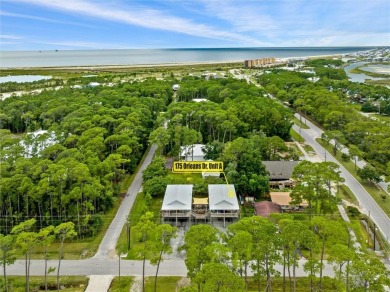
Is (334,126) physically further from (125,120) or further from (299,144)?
(125,120)

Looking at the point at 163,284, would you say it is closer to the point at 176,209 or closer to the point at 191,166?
the point at 176,209

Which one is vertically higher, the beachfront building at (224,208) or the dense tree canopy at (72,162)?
the dense tree canopy at (72,162)

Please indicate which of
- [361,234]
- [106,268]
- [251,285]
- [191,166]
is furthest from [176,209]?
[361,234]

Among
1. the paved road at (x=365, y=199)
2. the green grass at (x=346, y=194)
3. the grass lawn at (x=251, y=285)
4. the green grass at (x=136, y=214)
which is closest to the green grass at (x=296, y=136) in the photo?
the paved road at (x=365, y=199)

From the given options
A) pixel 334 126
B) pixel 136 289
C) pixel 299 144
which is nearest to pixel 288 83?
pixel 334 126

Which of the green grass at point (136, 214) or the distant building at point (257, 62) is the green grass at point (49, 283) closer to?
the green grass at point (136, 214)
